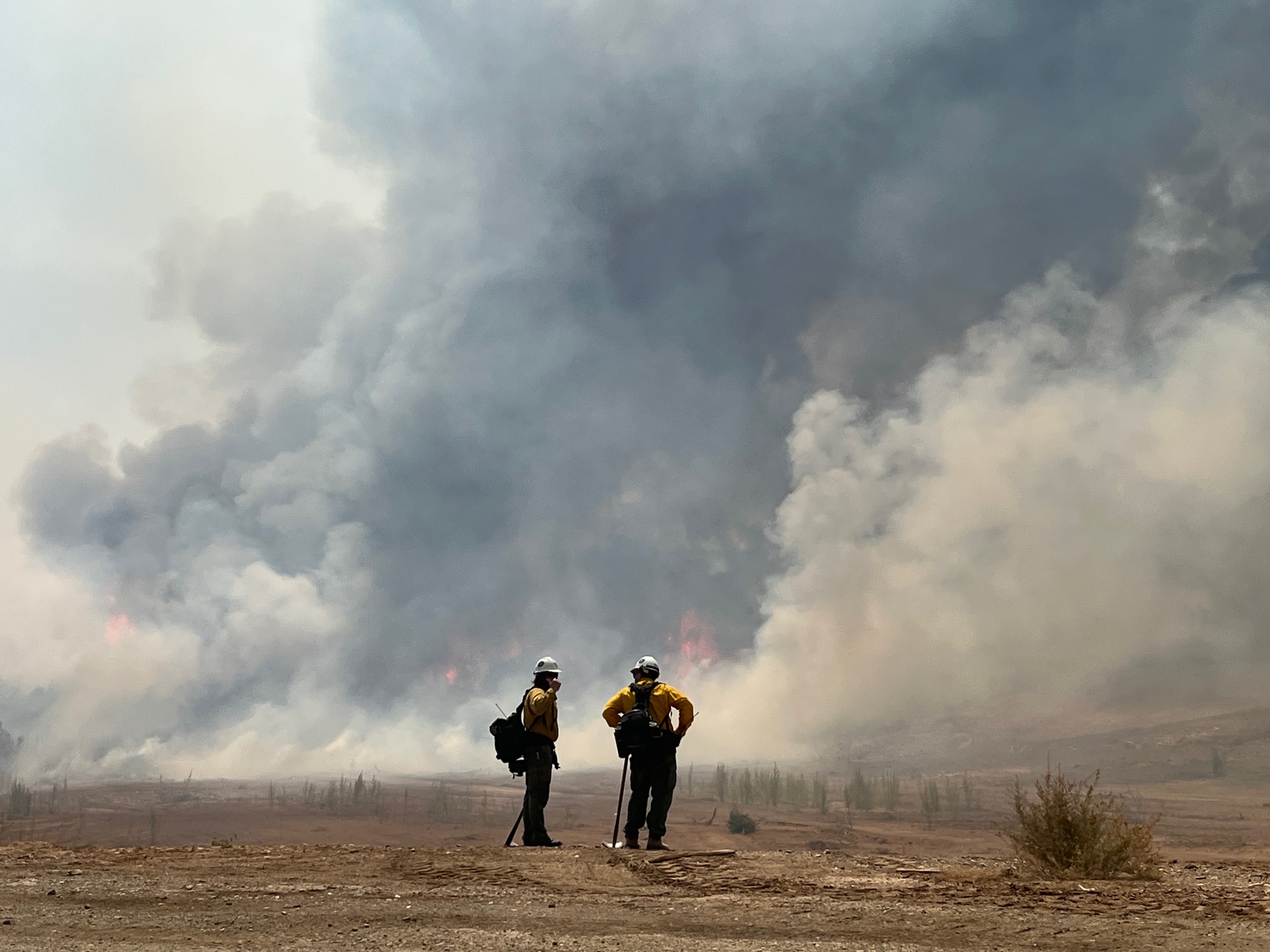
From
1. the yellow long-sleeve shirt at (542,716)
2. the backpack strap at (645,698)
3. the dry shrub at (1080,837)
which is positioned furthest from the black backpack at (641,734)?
the dry shrub at (1080,837)

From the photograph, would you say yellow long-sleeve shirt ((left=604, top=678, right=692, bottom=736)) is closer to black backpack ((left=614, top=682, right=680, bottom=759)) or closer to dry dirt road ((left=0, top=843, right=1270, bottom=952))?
black backpack ((left=614, top=682, right=680, bottom=759))

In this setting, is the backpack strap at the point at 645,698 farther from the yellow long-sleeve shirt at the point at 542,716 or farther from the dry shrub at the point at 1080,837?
the dry shrub at the point at 1080,837

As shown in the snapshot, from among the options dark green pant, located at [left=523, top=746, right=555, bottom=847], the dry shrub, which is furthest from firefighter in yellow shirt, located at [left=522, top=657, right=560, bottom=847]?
the dry shrub

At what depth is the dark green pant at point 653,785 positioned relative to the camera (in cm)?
1471

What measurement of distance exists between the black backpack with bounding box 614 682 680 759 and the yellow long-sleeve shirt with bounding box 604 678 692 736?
6 cm

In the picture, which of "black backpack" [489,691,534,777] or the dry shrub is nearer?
the dry shrub

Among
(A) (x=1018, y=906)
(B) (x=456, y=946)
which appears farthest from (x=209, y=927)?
(A) (x=1018, y=906)

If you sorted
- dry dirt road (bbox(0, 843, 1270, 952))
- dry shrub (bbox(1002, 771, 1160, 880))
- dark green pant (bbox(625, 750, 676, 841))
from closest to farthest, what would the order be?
dry dirt road (bbox(0, 843, 1270, 952)), dry shrub (bbox(1002, 771, 1160, 880)), dark green pant (bbox(625, 750, 676, 841))

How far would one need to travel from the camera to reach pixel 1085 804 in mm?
12328

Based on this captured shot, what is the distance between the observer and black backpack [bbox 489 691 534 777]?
601 inches

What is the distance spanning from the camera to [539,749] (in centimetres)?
1530

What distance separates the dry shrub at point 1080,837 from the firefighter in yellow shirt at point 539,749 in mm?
6826

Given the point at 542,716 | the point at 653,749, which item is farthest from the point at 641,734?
the point at 542,716

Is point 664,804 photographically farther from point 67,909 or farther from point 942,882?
point 67,909
